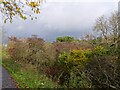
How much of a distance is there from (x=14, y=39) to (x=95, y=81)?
17.0 m

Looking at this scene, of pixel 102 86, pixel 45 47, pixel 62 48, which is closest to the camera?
pixel 102 86

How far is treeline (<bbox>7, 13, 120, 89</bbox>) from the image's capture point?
599 inches

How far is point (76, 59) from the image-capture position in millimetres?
22922

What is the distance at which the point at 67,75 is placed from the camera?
22.3m

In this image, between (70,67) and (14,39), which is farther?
(14,39)

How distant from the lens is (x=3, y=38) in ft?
112

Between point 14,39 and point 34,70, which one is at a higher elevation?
point 14,39

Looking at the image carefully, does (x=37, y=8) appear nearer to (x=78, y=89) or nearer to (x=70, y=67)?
(x=78, y=89)

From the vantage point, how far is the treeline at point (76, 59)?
15.2 m

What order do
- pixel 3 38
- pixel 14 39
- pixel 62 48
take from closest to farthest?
pixel 62 48
pixel 14 39
pixel 3 38

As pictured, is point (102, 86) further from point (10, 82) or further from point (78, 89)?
point (10, 82)

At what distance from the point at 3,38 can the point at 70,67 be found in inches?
521

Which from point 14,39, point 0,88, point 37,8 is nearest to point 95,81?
point 0,88

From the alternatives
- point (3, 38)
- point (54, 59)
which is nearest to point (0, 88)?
point (54, 59)
